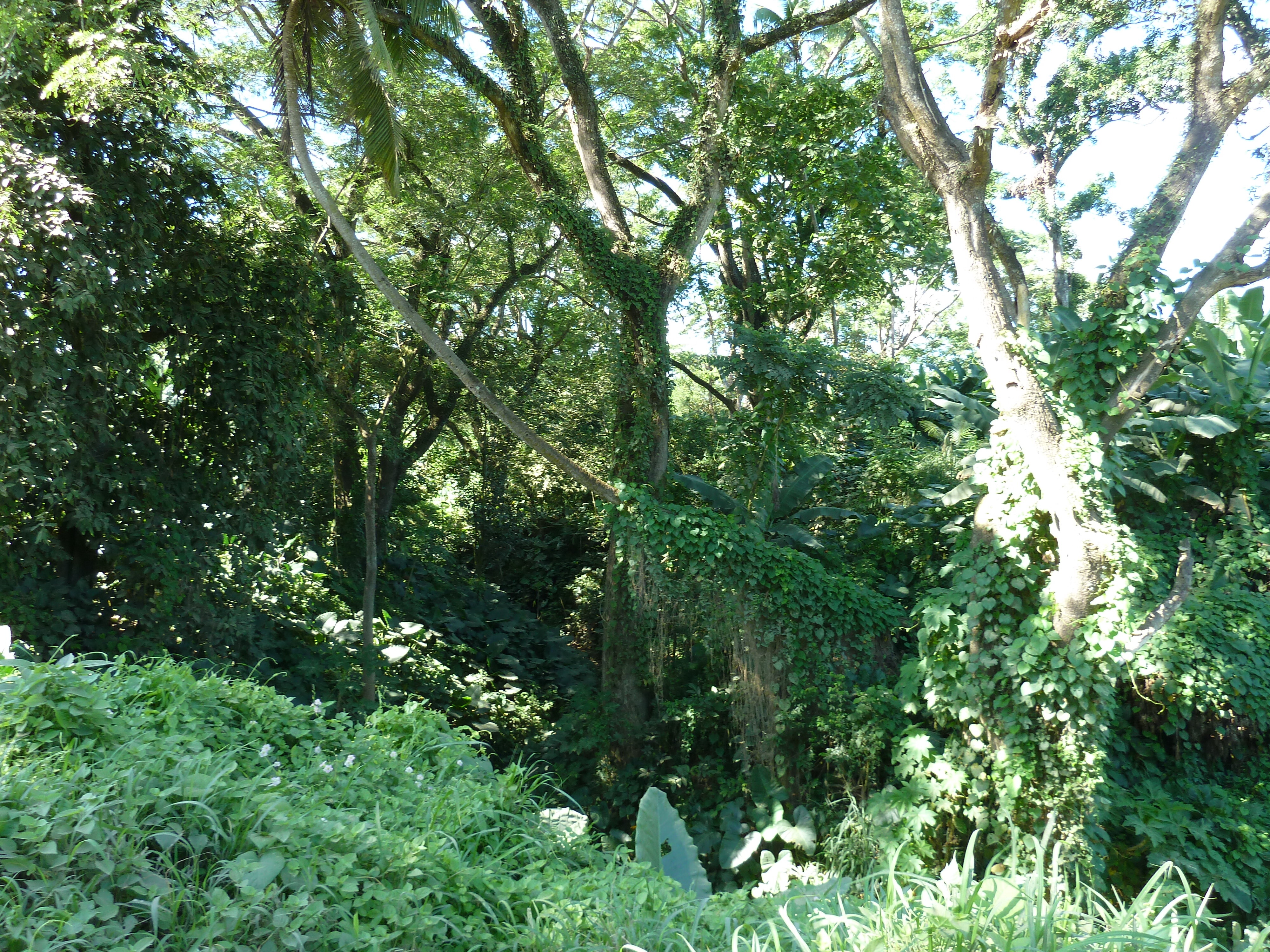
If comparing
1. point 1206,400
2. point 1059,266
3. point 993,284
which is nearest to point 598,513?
point 993,284

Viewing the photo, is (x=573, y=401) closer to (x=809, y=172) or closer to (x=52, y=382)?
(x=809, y=172)

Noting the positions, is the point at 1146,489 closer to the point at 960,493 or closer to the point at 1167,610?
the point at 960,493

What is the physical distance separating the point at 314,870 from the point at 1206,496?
8.45m

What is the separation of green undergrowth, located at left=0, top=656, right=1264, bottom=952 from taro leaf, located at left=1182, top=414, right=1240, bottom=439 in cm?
548

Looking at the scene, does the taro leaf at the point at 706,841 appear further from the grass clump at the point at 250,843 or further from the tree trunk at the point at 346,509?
the tree trunk at the point at 346,509

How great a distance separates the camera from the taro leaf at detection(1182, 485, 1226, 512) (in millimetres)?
7906

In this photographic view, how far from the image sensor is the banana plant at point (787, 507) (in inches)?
328

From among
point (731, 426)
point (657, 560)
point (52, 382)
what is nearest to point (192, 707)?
point (52, 382)

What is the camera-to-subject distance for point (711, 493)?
8.48 meters

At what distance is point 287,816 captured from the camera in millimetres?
2619

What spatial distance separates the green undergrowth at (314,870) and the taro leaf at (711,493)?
503 cm

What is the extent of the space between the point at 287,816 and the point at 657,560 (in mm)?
5058

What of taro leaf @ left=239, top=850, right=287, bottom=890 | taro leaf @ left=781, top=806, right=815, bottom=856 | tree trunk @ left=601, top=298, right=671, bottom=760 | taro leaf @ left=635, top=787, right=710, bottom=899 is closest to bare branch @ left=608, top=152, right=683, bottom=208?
tree trunk @ left=601, top=298, right=671, bottom=760

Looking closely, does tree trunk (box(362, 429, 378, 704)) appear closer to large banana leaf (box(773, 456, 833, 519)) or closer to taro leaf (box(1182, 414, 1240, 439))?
large banana leaf (box(773, 456, 833, 519))
